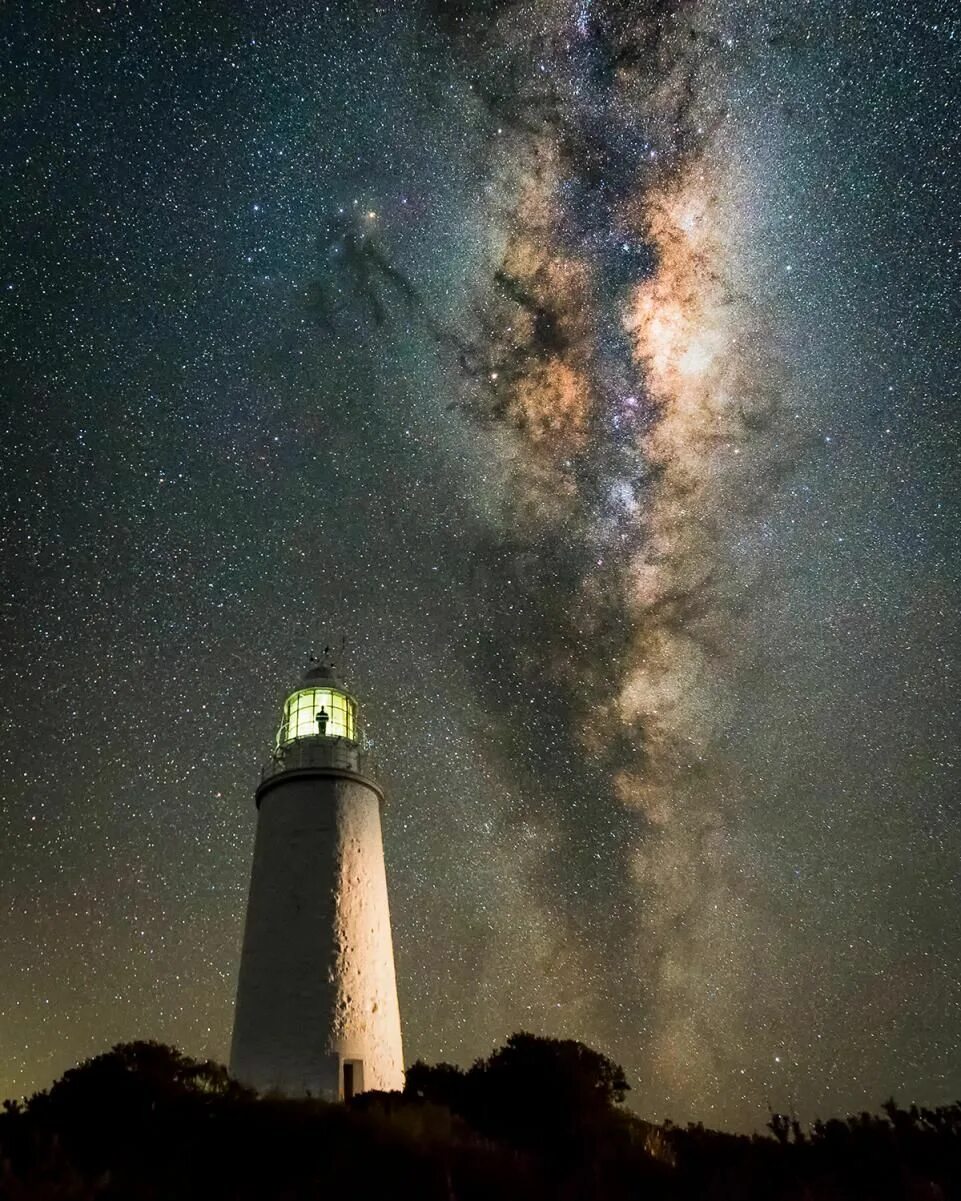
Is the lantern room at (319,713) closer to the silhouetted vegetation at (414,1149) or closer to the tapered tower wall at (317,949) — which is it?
the tapered tower wall at (317,949)

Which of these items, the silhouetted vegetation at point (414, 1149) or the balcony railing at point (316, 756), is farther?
the balcony railing at point (316, 756)

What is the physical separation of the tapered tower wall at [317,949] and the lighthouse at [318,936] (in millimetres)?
23

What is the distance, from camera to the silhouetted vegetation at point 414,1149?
281 inches

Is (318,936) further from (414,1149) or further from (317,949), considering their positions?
(414,1149)

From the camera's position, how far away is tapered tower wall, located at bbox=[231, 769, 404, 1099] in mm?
16859

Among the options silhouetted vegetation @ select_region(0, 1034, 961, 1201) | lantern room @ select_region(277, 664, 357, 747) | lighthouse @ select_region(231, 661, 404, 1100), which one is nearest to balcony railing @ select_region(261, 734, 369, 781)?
lighthouse @ select_region(231, 661, 404, 1100)

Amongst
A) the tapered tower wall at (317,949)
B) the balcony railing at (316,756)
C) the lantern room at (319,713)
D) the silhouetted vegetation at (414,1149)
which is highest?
the lantern room at (319,713)

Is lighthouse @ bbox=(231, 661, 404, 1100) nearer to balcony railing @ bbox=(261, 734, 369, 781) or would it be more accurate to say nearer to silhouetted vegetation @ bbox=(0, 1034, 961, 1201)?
balcony railing @ bbox=(261, 734, 369, 781)

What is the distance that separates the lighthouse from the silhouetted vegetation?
3.49 metres

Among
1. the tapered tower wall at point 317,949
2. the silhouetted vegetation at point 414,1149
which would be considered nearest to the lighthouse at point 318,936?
the tapered tower wall at point 317,949

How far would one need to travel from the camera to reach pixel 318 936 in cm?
1789

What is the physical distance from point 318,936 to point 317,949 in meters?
0.26

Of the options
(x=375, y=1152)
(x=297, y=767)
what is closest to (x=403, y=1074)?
(x=297, y=767)

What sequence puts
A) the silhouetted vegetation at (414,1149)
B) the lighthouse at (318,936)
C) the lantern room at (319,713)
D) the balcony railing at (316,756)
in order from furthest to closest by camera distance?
the lantern room at (319,713), the balcony railing at (316,756), the lighthouse at (318,936), the silhouetted vegetation at (414,1149)
